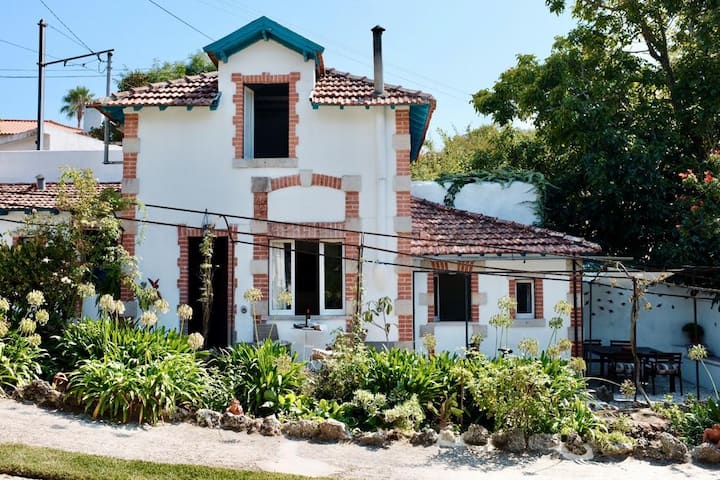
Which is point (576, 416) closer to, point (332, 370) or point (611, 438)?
point (611, 438)

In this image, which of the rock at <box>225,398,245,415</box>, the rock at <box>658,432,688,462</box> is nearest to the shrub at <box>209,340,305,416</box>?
the rock at <box>225,398,245,415</box>

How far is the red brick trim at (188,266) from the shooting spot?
1190 cm

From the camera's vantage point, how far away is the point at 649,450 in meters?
7.61

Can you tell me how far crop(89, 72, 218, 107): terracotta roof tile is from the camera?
11.7 metres

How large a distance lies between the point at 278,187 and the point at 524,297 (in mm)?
6087

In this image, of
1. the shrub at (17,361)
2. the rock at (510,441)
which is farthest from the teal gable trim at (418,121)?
the shrub at (17,361)

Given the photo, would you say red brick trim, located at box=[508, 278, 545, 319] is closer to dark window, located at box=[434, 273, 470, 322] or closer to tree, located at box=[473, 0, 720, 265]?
dark window, located at box=[434, 273, 470, 322]

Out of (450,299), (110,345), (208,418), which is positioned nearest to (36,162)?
(110,345)

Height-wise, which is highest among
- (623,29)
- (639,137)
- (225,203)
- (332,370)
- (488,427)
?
(623,29)

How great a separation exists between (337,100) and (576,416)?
712 centimetres

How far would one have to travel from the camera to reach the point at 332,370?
8.94 metres

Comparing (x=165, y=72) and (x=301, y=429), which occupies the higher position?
(x=165, y=72)

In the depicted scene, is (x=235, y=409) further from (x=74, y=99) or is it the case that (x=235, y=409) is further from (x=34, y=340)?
(x=74, y=99)

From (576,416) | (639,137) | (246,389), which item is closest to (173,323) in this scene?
(246,389)
